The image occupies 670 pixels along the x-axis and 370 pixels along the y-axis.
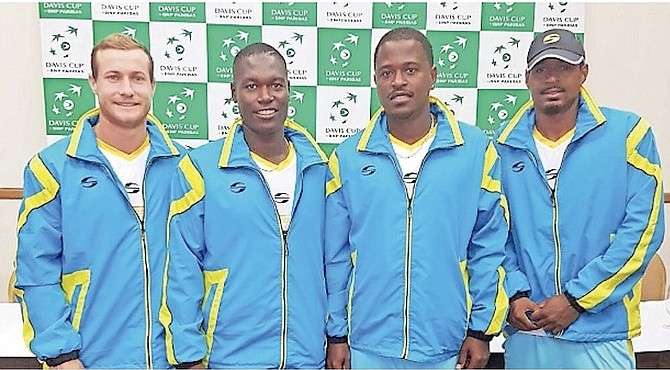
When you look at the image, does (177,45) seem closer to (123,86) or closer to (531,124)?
(123,86)

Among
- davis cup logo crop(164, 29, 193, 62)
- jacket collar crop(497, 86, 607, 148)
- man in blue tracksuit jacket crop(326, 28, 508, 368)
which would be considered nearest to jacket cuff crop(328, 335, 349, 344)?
man in blue tracksuit jacket crop(326, 28, 508, 368)

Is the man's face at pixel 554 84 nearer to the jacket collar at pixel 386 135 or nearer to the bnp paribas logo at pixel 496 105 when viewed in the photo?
the jacket collar at pixel 386 135

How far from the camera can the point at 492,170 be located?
1730 millimetres

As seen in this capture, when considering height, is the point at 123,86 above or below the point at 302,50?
below

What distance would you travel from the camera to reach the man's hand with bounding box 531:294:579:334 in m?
1.73

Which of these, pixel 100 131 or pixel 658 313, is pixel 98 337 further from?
pixel 658 313

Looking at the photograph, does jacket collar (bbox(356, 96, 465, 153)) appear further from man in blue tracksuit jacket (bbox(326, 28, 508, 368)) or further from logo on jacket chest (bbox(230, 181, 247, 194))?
logo on jacket chest (bbox(230, 181, 247, 194))

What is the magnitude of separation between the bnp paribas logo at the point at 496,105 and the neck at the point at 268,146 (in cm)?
130

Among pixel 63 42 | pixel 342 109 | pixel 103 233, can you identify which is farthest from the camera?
pixel 342 109

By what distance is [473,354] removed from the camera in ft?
5.65

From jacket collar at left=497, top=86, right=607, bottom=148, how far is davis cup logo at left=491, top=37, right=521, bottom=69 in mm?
965

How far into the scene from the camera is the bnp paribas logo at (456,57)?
2742 millimetres

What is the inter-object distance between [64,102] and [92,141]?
116cm

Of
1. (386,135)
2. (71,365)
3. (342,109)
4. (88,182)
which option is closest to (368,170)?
(386,135)
